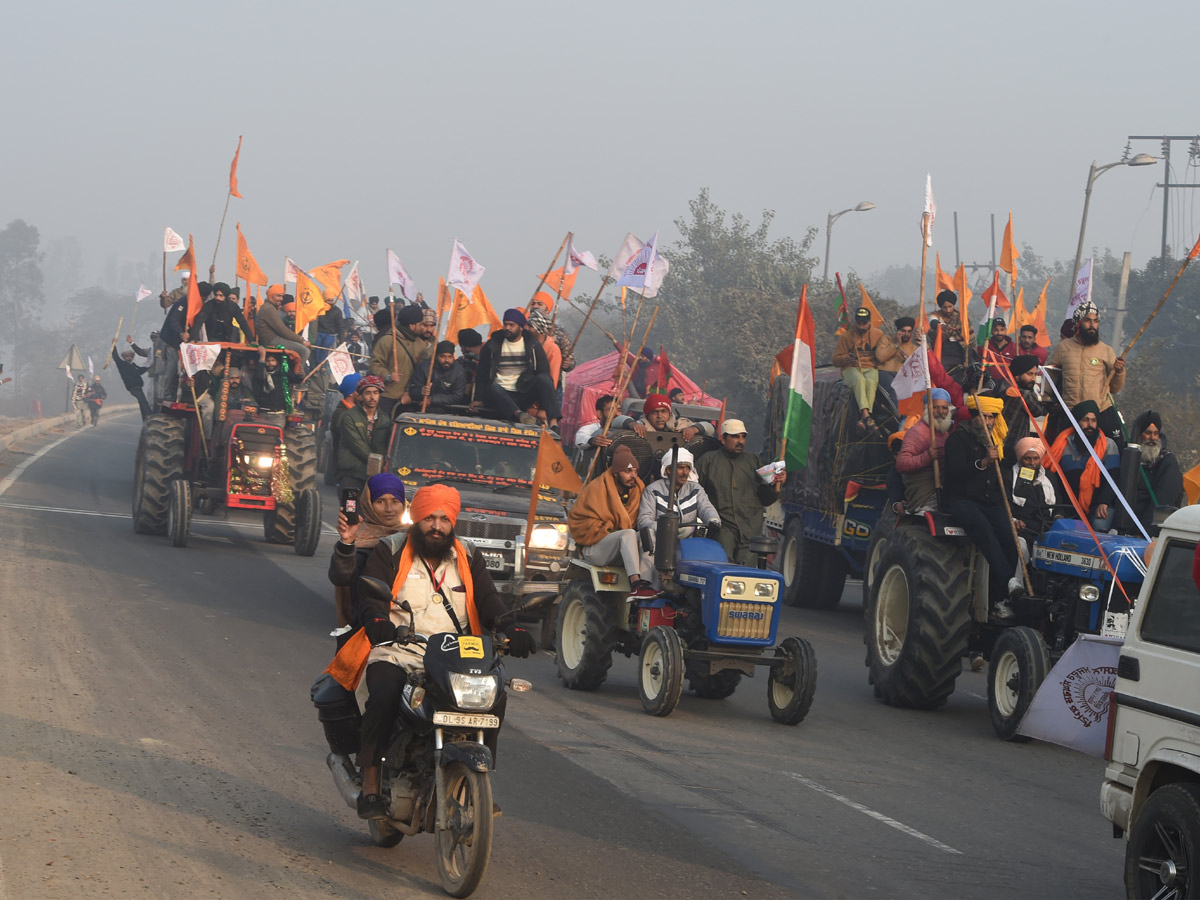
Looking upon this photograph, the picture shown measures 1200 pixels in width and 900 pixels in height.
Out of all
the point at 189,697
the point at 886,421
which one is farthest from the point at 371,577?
the point at 886,421

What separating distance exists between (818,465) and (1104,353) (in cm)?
491

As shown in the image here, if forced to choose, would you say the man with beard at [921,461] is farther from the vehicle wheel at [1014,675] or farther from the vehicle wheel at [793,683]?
the vehicle wheel at [793,683]

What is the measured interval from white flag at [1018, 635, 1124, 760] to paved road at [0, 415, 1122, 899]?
728mm

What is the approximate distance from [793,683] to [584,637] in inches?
73.2

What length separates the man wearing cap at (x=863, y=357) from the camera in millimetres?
17547

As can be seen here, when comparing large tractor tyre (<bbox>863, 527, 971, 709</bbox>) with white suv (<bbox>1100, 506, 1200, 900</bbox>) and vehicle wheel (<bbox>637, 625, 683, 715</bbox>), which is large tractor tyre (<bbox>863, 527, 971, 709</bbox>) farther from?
white suv (<bbox>1100, 506, 1200, 900</bbox>)

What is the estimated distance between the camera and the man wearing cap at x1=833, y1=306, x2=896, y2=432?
17547 millimetres

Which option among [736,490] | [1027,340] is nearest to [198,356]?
[736,490]

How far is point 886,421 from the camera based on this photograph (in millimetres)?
17188

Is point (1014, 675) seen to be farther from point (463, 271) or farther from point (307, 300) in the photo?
point (307, 300)

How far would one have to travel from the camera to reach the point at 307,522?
62.0 feet

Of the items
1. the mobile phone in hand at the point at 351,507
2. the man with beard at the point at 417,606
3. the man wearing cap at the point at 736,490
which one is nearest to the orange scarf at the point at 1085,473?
the man wearing cap at the point at 736,490

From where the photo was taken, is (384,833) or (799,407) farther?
(799,407)

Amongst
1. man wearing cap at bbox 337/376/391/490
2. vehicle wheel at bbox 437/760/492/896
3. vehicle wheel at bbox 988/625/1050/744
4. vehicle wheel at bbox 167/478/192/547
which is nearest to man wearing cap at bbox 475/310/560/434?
man wearing cap at bbox 337/376/391/490
